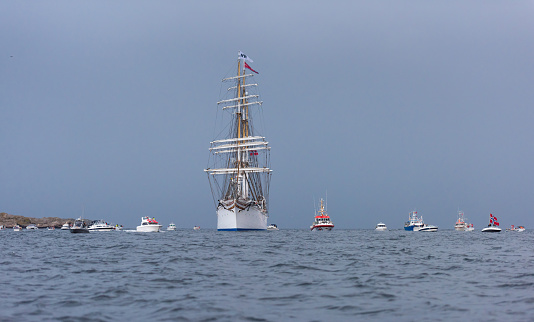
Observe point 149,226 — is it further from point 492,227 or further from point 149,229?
point 492,227

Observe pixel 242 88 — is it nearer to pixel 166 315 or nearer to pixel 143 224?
pixel 143 224

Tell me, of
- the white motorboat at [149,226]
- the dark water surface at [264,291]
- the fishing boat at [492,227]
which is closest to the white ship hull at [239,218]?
the white motorboat at [149,226]

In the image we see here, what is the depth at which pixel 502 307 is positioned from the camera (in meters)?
14.1

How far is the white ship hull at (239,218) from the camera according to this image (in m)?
100

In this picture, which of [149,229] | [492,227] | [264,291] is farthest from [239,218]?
[264,291]

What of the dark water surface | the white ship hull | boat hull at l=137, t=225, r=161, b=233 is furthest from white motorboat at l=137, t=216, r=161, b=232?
the dark water surface

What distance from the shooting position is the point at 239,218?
100m

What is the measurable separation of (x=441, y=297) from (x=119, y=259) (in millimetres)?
19332

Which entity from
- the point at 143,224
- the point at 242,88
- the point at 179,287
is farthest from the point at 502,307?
the point at 242,88

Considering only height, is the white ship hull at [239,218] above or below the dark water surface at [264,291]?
above

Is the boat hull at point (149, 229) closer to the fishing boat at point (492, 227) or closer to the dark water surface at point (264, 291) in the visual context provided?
the dark water surface at point (264, 291)

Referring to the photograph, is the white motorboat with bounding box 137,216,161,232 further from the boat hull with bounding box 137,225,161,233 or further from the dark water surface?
the dark water surface

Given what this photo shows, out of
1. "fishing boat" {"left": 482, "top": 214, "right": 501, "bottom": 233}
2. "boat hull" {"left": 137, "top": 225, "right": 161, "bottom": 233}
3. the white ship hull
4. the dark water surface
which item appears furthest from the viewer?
"fishing boat" {"left": 482, "top": 214, "right": 501, "bottom": 233}

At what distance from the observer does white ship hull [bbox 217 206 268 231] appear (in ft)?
329
